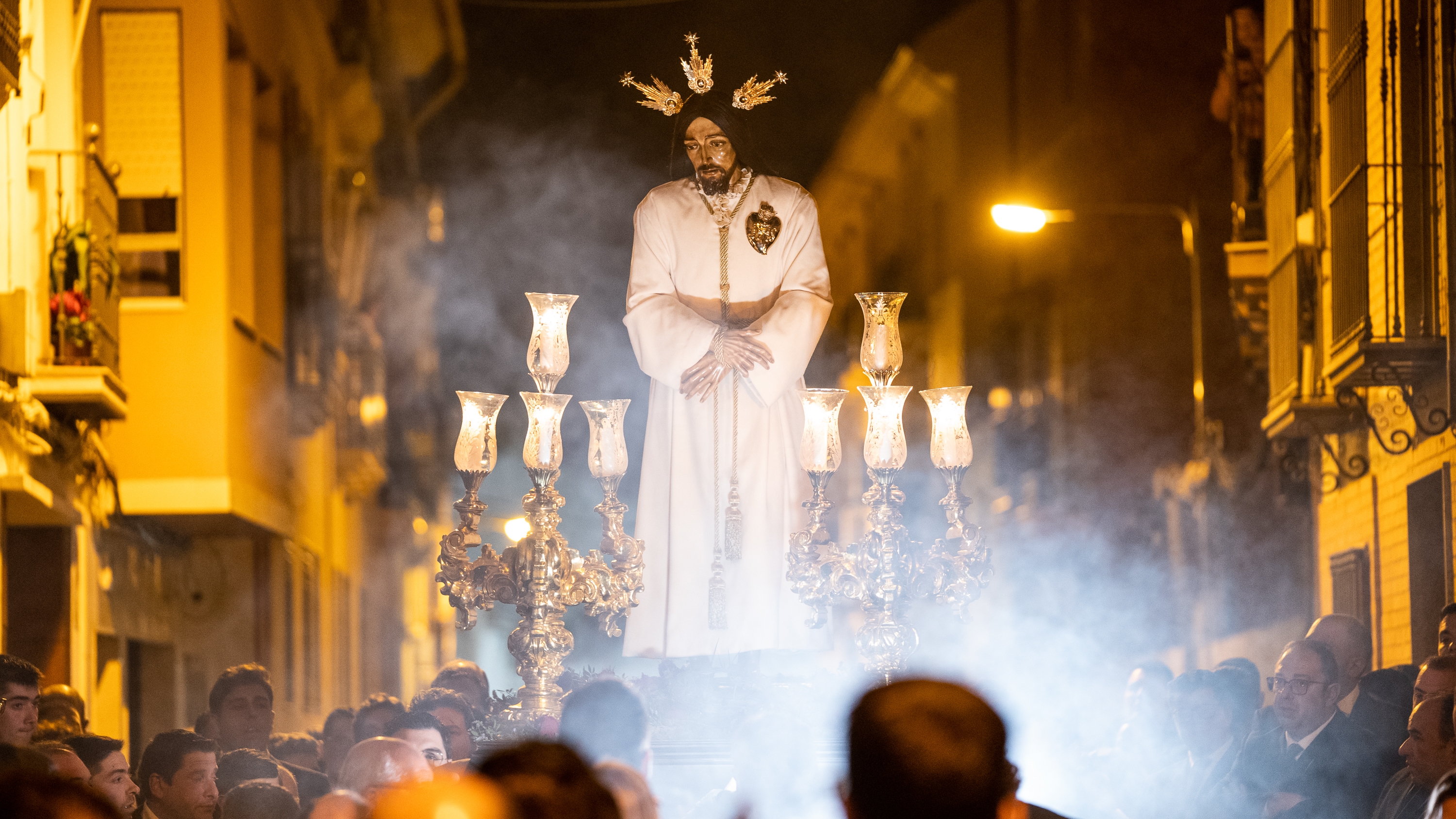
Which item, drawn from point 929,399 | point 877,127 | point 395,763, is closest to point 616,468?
point 929,399

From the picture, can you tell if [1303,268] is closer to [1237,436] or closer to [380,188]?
[1237,436]

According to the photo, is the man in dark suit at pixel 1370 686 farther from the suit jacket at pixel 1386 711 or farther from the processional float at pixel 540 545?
the processional float at pixel 540 545

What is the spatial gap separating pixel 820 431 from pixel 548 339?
974 mm

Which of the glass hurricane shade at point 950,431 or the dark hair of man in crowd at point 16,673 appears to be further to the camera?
the glass hurricane shade at point 950,431

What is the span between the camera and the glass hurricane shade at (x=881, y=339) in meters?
6.03

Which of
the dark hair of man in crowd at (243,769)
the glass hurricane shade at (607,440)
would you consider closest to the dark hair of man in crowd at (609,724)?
the dark hair of man in crowd at (243,769)

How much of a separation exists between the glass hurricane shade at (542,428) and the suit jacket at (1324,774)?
244 cm

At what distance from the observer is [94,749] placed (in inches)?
199

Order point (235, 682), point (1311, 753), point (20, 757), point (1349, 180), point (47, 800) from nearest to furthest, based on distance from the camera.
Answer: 1. point (47, 800)
2. point (20, 757)
3. point (1311, 753)
4. point (235, 682)
5. point (1349, 180)

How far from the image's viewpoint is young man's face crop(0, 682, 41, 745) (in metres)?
5.20

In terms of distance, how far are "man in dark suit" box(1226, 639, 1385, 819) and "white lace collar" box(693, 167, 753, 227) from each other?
2.55 meters

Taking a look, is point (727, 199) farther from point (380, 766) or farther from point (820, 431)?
point (380, 766)

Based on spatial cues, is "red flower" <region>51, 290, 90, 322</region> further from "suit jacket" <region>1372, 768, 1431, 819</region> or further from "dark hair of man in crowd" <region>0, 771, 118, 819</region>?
"dark hair of man in crowd" <region>0, 771, 118, 819</region>

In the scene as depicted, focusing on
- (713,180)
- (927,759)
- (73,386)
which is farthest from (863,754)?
(73,386)
